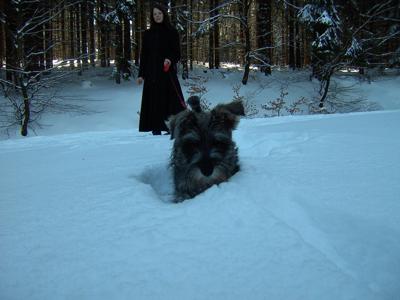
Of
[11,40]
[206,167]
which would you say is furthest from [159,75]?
[11,40]

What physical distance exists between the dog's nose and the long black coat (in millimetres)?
4243

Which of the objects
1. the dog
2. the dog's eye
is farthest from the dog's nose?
the dog's eye

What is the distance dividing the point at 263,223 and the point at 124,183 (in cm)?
138

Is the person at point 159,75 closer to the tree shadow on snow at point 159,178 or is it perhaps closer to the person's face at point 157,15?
the person's face at point 157,15

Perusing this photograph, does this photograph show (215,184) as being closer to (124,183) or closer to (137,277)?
(124,183)

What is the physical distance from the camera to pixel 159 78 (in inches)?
288

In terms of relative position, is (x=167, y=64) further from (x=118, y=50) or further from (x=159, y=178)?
(x=118, y=50)

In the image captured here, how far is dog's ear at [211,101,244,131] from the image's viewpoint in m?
3.37

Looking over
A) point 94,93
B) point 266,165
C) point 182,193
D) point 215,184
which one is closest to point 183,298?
point 215,184

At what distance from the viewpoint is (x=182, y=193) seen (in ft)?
11.2

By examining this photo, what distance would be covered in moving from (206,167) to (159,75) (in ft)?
15.2

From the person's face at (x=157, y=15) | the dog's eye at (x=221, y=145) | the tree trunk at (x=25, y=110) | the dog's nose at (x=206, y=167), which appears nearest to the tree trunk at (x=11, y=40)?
the tree trunk at (x=25, y=110)

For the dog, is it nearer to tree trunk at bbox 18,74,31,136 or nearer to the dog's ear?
the dog's ear

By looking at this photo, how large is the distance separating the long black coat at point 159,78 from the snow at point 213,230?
3474 millimetres
